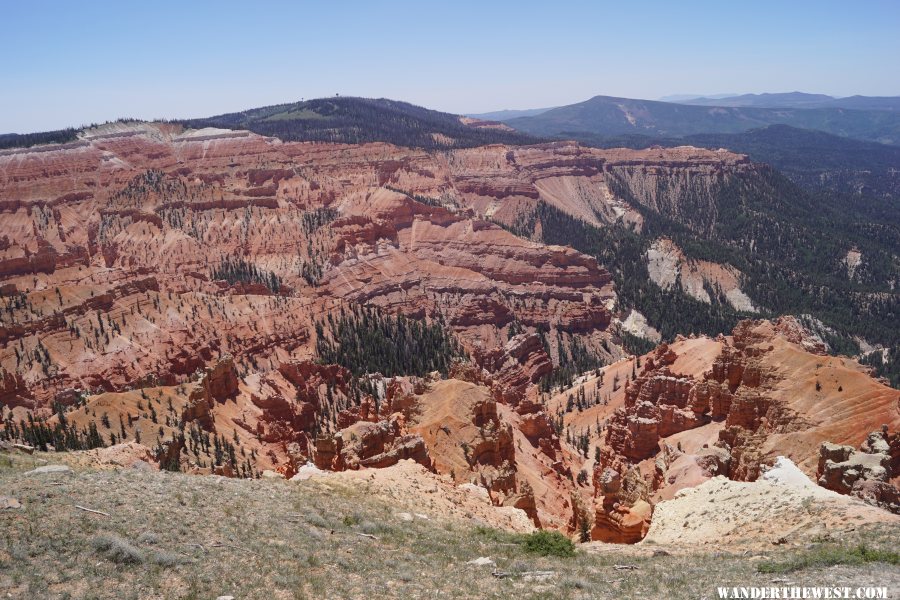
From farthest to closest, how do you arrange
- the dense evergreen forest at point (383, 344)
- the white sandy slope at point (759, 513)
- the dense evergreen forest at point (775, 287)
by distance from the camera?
1. the dense evergreen forest at point (775, 287)
2. the dense evergreen forest at point (383, 344)
3. the white sandy slope at point (759, 513)

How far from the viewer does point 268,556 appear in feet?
74.6

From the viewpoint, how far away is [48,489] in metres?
24.1

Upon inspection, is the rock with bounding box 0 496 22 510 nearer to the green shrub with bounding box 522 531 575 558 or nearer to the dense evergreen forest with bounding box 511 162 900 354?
the green shrub with bounding box 522 531 575 558

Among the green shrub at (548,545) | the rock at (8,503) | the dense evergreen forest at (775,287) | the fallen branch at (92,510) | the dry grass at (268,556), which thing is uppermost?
the rock at (8,503)

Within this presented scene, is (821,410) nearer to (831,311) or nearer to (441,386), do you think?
(441,386)

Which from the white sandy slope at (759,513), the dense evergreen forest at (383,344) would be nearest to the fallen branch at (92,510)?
the white sandy slope at (759,513)

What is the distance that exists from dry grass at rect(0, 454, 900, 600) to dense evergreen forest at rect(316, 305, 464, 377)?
6719 centimetres

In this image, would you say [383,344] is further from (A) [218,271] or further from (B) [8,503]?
(B) [8,503]

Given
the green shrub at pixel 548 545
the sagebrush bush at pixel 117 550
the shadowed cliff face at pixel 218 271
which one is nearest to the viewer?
the sagebrush bush at pixel 117 550

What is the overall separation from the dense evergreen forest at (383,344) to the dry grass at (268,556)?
6719cm

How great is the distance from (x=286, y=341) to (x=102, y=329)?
84.7ft

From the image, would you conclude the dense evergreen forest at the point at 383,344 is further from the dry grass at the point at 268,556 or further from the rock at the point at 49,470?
the dry grass at the point at 268,556

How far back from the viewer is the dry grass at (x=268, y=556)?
1966cm

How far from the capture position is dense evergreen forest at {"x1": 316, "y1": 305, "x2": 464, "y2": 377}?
101250mm
